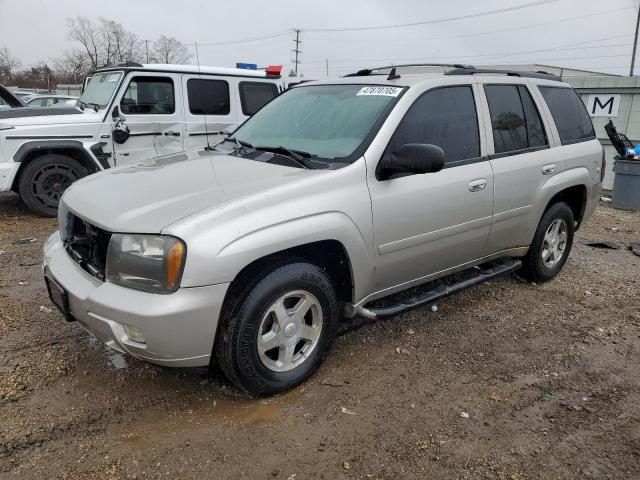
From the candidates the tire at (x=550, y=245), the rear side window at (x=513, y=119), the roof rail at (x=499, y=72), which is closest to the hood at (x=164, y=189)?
the roof rail at (x=499, y=72)

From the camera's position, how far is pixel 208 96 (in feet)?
25.2

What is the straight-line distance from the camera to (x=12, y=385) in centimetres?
292

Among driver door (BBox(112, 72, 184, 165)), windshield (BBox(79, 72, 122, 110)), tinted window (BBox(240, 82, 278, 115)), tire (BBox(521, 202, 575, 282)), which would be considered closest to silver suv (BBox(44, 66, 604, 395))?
tire (BBox(521, 202, 575, 282))

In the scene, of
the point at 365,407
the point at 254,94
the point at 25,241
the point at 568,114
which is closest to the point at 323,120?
the point at 365,407

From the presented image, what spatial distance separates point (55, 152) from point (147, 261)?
5474 millimetres

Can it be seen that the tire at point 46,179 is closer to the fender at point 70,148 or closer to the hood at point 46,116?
the fender at point 70,148

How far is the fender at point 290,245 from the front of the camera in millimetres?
2394

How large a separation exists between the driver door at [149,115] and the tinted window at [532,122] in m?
4.72

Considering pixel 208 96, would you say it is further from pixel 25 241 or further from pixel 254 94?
pixel 25 241

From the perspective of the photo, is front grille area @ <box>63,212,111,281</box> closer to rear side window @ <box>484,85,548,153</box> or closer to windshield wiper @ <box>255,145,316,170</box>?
windshield wiper @ <box>255,145,316,170</box>

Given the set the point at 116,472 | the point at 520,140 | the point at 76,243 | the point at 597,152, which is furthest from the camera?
the point at 597,152

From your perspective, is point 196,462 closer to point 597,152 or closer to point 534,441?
point 534,441

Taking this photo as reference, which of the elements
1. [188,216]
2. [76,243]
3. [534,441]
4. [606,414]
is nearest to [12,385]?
[76,243]

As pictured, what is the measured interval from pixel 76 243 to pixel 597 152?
4583 millimetres
